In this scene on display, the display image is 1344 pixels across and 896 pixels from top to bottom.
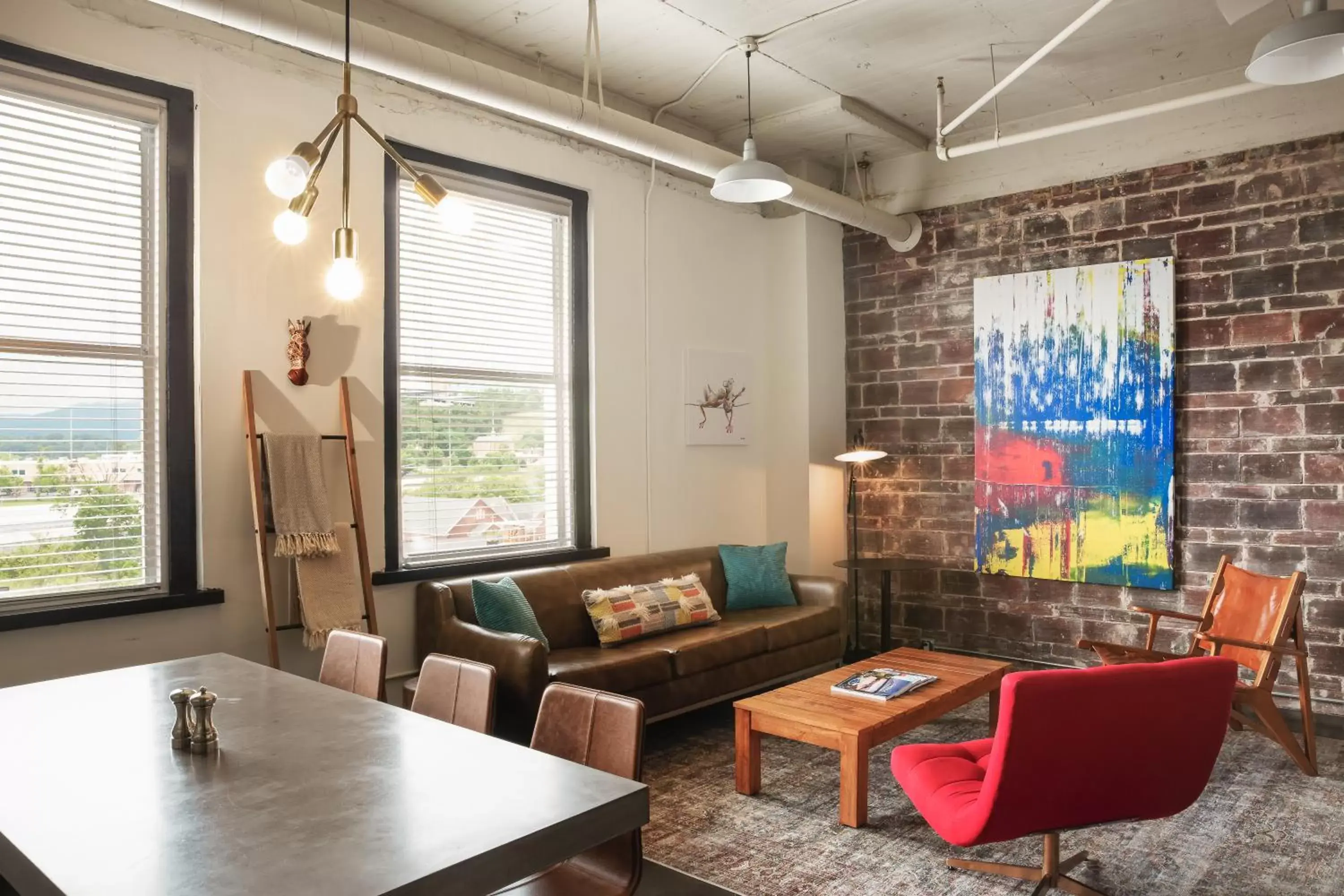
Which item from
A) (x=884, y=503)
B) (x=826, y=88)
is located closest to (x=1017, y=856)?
(x=884, y=503)

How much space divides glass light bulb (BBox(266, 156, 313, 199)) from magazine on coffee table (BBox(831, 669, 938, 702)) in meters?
2.92

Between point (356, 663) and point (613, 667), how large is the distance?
151 cm

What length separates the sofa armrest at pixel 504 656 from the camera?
A: 395 cm

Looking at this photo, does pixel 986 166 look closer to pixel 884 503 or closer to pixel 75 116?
pixel 884 503

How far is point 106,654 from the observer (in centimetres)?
362

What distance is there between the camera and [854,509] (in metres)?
6.62

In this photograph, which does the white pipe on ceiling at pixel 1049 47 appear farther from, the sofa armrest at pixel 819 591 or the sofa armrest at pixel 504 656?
the sofa armrest at pixel 504 656

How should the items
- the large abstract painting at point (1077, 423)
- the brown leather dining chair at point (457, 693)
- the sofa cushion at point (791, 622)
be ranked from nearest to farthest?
1. the brown leather dining chair at point (457, 693)
2. the sofa cushion at point (791, 622)
3. the large abstract painting at point (1077, 423)

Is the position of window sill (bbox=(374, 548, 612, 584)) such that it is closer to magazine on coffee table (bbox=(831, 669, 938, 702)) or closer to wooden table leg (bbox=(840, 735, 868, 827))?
magazine on coffee table (bbox=(831, 669, 938, 702))

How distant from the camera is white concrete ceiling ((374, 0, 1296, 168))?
178 inches

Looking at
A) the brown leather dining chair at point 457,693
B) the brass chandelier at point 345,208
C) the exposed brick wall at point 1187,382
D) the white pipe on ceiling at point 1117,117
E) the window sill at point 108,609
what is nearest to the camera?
the brass chandelier at point 345,208

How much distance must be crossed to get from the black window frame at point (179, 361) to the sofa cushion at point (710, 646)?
194cm

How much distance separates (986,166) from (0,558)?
5.71 meters

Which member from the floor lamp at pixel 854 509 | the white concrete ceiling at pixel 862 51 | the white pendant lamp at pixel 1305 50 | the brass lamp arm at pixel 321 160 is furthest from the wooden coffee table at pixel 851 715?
the white concrete ceiling at pixel 862 51
